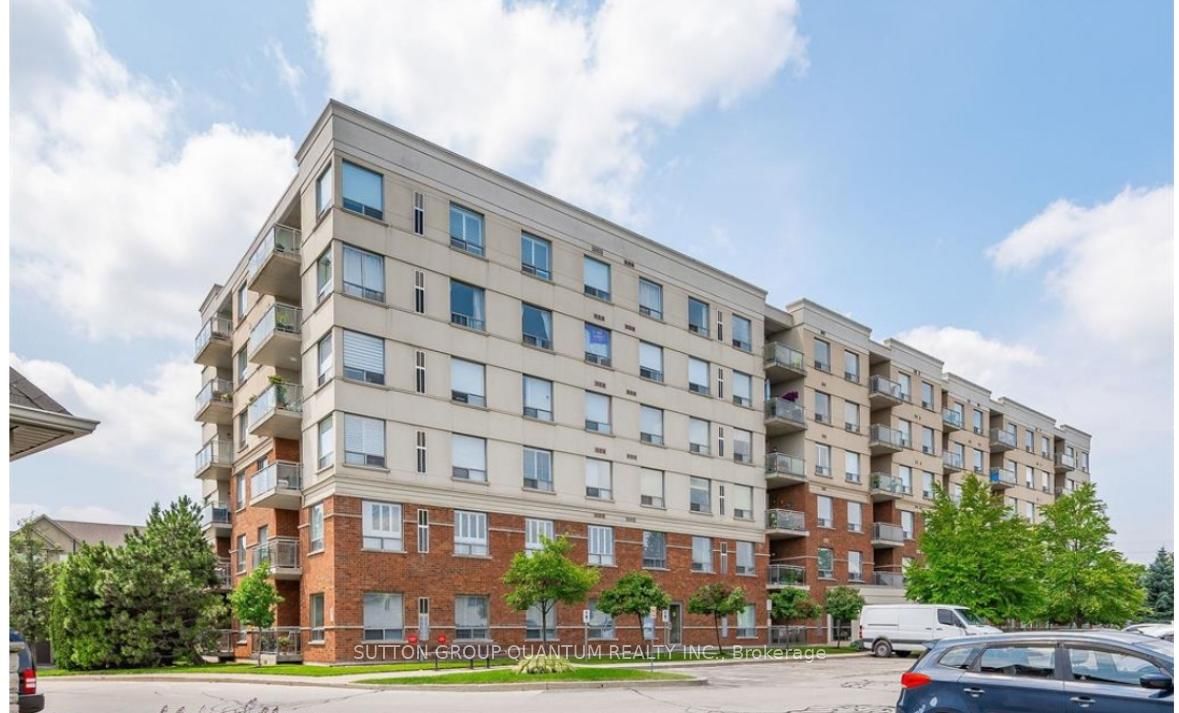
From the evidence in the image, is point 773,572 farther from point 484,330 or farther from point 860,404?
point 484,330

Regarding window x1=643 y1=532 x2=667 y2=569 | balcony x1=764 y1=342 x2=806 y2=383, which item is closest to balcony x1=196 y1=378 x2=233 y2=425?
window x1=643 y1=532 x2=667 y2=569

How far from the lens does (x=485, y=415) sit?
35.7 m

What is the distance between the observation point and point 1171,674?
33.9ft

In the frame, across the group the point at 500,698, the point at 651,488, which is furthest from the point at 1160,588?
the point at 500,698

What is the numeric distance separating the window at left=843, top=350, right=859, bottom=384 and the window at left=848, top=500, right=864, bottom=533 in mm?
6295

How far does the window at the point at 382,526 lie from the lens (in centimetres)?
3206

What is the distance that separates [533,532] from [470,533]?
2789 millimetres

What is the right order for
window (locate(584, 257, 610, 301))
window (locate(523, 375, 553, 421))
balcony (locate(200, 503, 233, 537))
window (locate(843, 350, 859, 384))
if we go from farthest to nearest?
window (locate(843, 350, 859, 384)) < balcony (locate(200, 503, 233, 537)) < window (locate(584, 257, 610, 301)) < window (locate(523, 375, 553, 421))

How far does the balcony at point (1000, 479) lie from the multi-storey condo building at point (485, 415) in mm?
18653

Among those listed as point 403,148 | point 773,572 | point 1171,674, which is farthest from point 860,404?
point 1171,674

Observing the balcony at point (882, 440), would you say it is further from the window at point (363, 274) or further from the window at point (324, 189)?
the window at point (324, 189)

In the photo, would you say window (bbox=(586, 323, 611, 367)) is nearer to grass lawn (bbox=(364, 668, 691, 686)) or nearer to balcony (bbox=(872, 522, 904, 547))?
grass lawn (bbox=(364, 668, 691, 686))

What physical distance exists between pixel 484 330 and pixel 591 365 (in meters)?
5.27

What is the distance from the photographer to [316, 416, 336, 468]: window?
105ft
